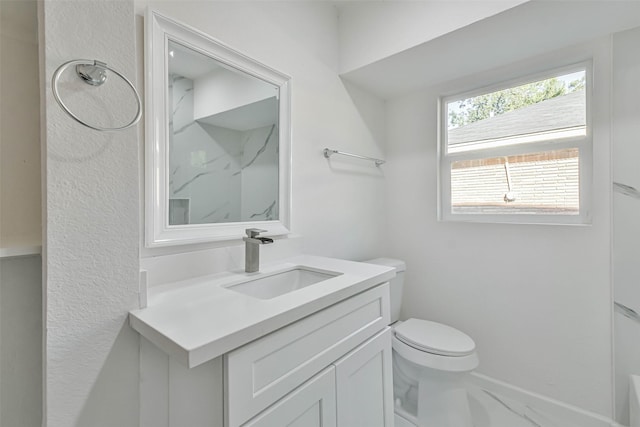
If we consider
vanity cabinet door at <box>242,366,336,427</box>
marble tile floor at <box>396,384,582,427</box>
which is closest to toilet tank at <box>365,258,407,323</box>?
marble tile floor at <box>396,384,582,427</box>

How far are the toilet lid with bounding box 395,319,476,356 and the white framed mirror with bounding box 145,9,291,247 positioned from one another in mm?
880

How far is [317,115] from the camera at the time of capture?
1.64m

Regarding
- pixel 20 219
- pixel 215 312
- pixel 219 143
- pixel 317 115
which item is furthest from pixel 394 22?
pixel 20 219

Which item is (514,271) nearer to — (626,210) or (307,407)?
(626,210)

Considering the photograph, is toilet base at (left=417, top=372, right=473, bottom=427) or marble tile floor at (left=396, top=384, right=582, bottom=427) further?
marble tile floor at (left=396, top=384, right=582, bottom=427)

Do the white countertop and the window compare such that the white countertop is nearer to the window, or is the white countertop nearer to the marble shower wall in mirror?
the marble shower wall in mirror

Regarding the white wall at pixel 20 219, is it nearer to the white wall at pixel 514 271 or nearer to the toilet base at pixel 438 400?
the toilet base at pixel 438 400

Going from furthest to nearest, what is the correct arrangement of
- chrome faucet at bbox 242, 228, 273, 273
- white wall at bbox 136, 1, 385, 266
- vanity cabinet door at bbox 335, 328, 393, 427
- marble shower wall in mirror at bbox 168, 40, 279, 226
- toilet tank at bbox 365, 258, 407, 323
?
toilet tank at bbox 365, 258, 407, 323
white wall at bbox 136, 1, 385, 266
chrome faucet at bbox 242, 228, 273, 273
marble shower wall in mirror at bbox 168, 40, 279, 226
vanity cabinet door at bbox 335, 328, 393, 427

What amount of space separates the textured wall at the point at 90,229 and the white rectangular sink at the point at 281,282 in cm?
38

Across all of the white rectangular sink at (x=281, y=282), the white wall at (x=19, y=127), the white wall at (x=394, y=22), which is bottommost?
the white rectangular sink at (x=281, y=282)

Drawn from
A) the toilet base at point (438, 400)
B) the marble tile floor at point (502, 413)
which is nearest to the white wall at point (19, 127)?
the toilet base at point (438, 400)

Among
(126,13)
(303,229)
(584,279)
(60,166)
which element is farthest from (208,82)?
(584,279)

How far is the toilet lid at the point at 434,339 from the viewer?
1.36 meters

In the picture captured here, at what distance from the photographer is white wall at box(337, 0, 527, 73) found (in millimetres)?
1283
